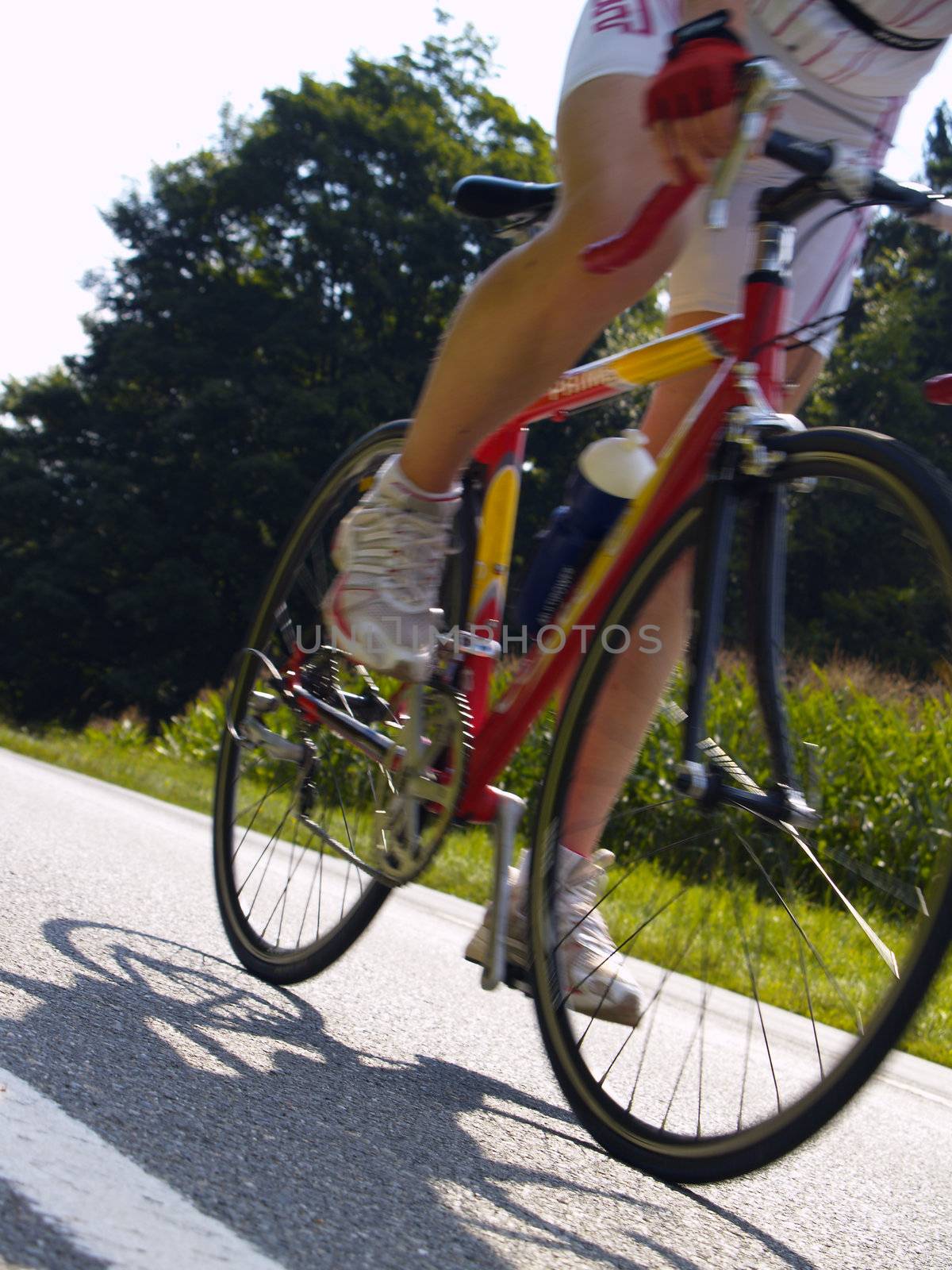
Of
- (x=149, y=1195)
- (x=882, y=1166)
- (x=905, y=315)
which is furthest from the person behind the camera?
(x=905, y=315)

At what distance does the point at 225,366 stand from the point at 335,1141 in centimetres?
3311

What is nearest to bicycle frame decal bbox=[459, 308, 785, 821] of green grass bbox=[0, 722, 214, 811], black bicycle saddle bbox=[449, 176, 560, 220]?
black bicycle saddle bbox=[449, 176, 560, 220]

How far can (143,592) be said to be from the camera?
1280 inches

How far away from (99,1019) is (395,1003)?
74 cm

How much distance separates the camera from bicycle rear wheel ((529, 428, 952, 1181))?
1.52 metres

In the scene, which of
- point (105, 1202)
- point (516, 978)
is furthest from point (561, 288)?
point (105, 1202)

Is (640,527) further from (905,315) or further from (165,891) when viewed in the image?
(905,315)

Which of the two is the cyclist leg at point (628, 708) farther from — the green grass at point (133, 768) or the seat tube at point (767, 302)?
the green grass at point (133, 768)

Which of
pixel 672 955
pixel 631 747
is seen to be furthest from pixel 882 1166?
pixel 631 747

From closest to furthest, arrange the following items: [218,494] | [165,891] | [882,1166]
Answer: [882,1166]
[165,891]
[218,494]

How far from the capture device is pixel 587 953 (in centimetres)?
196

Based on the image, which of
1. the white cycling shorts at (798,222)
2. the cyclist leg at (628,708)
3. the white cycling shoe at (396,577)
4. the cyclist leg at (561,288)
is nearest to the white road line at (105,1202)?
the cyclist leg at (628,708)

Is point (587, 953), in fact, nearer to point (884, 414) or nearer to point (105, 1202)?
point (105, 1202)

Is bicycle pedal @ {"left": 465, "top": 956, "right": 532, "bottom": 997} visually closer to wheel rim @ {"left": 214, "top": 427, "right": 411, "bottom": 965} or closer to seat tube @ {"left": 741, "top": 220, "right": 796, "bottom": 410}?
wheel rim @ {"left": 214, "top": 427, "right": 411, "bottom": 965}
